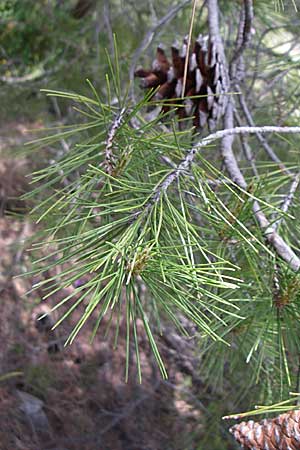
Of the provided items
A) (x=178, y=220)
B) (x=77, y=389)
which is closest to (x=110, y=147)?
(x=178, y=220)

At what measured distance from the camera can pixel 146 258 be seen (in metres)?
0.50

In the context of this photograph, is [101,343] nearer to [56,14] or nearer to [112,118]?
[56,14]

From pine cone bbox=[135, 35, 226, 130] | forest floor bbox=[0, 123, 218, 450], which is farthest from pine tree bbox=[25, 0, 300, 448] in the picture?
forest floor bbox=[0, 123, 218, 450]

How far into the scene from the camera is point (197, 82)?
771mm

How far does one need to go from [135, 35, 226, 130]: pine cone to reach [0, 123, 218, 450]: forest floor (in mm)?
657

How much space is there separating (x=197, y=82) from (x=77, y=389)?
3.60ft

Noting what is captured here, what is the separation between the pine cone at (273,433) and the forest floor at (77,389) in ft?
2.76

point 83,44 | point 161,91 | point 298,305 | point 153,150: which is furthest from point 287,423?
point 83,44

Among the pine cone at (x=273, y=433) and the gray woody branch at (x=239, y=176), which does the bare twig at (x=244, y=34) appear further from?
the pine cone at (x=273, y=433)

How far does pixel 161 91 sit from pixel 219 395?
914 mm

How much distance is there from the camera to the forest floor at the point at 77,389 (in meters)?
1.44

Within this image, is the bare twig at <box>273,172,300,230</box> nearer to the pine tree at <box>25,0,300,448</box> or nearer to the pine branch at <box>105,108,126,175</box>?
the pine tree at <box>25,0,300,448</box>

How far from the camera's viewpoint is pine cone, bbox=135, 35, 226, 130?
77cm

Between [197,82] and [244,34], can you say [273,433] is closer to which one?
[197,82]
